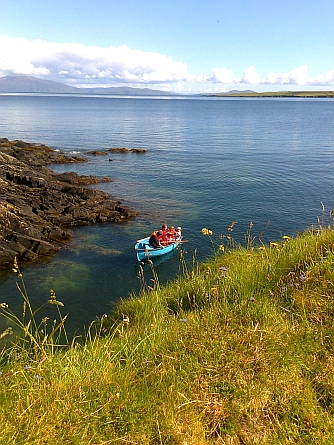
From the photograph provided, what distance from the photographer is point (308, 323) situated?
506 centimetres

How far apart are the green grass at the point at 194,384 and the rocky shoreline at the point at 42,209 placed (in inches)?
705

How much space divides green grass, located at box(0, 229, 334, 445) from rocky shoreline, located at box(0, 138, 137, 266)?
17.9 m

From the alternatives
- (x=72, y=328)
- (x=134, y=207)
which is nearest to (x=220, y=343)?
(x=72, y=328)

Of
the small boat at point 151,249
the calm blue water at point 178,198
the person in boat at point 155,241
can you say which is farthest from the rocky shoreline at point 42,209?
the person in boat at point 155,241

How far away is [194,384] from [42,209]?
85.0 feet

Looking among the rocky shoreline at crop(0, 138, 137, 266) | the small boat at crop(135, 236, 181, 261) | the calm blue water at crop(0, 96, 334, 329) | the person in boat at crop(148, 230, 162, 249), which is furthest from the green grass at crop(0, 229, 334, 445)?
the rocky shoreline at crop(0, 138, 137, 266)

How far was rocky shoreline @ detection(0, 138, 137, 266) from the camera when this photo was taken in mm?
A: 21578

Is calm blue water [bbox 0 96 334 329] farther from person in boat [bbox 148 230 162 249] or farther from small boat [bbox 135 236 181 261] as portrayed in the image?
person in boat [bbox 148 230 162 249]

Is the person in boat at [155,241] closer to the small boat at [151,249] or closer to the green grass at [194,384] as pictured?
the small boat at [151,249]

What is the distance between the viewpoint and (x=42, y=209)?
2789 centimetres

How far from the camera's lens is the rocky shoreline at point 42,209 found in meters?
21.6

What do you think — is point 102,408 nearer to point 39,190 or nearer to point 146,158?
point 39,190

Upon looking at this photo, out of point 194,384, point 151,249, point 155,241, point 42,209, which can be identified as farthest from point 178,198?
point 194,384

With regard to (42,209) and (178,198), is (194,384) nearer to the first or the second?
(42,209)
